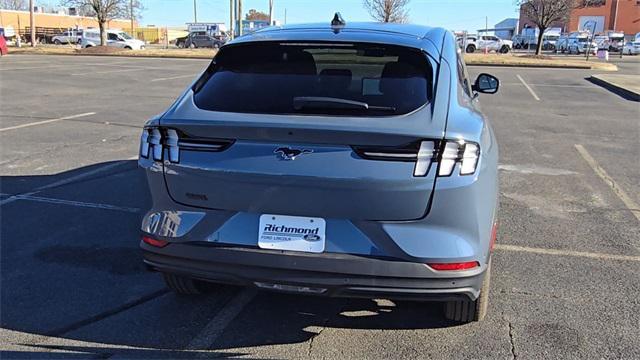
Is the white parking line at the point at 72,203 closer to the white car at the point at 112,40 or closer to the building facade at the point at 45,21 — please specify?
the white car at the point at 112,40

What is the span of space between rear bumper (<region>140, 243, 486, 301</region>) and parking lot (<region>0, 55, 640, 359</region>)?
1.56ft

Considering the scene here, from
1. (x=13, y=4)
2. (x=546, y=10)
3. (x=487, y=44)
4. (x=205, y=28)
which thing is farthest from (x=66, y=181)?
(x=13, y=4)

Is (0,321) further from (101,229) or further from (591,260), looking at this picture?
(591,260)

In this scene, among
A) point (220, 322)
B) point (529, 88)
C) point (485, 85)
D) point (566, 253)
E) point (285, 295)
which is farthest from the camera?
point (529, 88)

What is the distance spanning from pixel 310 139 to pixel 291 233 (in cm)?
46

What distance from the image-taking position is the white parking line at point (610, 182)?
604 centimetres

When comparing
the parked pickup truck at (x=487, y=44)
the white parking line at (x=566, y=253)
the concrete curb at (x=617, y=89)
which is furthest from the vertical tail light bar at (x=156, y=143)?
the parked pickup truck at (x=487, y=44)

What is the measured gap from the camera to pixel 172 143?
120 inches

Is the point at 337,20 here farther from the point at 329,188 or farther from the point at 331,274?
the point at 331,274

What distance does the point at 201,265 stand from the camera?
3016mm

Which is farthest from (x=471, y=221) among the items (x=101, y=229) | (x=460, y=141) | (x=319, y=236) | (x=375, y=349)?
(x=101, y=229)

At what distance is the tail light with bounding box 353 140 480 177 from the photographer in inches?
108

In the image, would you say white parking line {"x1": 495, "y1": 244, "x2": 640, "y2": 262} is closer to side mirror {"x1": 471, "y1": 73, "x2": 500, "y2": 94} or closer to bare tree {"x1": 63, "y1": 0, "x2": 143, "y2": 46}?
side mirror {"x1": 471, "y1": 73, "x2": 500, "y2": 94}

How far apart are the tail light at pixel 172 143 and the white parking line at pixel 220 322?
1.03m
